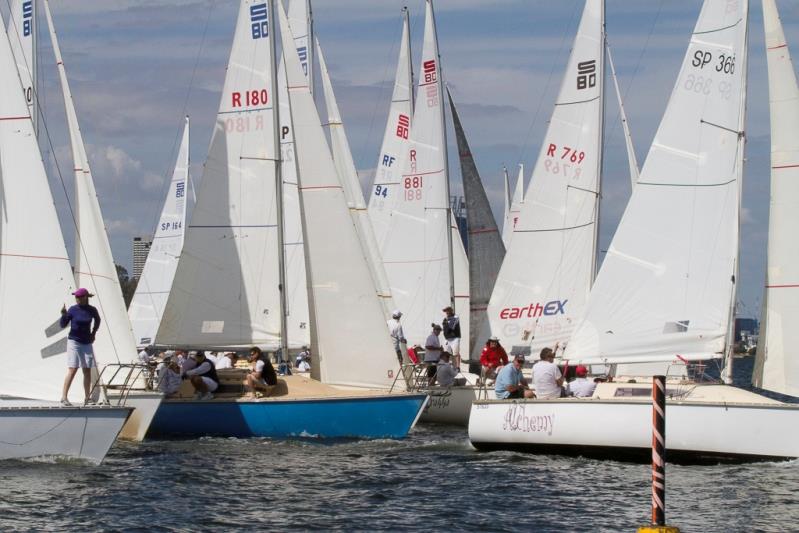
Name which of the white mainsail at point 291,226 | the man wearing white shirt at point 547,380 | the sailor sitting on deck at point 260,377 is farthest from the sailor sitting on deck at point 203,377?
the man wearing white shirt at point 547,380

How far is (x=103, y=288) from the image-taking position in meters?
22.2

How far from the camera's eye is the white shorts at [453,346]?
28.2 metres

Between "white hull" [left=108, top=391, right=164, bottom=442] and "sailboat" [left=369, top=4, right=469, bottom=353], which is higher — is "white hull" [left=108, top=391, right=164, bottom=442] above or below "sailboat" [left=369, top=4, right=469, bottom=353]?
below

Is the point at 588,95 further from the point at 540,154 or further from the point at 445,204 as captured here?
the point at 445,204

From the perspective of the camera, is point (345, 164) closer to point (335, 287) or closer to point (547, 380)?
point (335, 287)

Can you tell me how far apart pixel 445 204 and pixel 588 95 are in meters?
5.26

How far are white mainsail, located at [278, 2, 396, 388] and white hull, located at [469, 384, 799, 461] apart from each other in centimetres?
277

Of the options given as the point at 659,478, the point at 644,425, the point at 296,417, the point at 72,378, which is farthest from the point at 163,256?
the point at 659,478

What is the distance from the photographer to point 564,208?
89.5ft

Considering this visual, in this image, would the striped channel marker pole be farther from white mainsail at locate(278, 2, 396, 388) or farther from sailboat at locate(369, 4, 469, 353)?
sailboat at locate(369, 4, 469, 353)

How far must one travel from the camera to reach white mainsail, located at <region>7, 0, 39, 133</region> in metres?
24.1

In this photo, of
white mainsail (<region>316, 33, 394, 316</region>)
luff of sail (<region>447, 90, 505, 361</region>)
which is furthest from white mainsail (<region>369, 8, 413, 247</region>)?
luff of sail (<region>447, 90, 505, 361</region>)

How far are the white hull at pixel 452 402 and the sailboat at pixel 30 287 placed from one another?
8.11 metres

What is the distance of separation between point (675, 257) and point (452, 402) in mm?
5715
